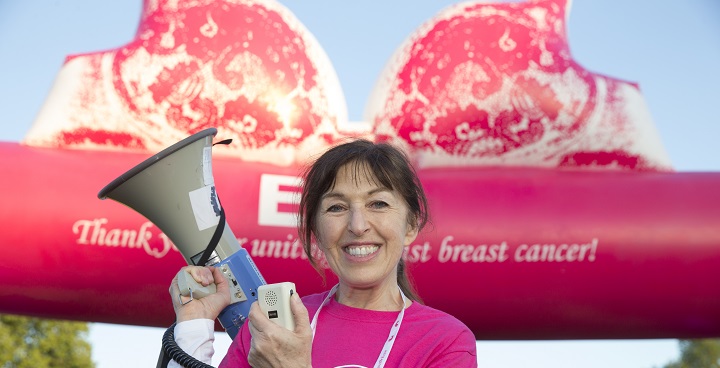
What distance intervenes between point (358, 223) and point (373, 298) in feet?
0.57

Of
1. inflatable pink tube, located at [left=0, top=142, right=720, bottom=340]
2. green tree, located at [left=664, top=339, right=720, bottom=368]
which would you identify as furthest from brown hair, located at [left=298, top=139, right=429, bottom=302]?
green tree, located at [left=664, top=339, right=720, bottom=368]

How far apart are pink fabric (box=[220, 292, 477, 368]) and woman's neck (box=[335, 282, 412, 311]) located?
2 centimetres

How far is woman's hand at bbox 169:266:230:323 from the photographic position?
5.94 ft

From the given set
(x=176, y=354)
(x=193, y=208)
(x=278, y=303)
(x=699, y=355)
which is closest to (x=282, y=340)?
(x=278, y=303)

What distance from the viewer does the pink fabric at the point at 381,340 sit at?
1.44 metres

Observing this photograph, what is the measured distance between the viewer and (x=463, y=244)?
4230 mm

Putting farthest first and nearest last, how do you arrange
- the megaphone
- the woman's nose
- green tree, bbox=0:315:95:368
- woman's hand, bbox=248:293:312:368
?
1. green tree, bbox=0:315:95:368
2. the megaphone
3. the woman's nose
4. woman's hand, bbox=248:293:312:368

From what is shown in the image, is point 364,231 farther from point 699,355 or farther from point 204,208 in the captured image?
point 699,355

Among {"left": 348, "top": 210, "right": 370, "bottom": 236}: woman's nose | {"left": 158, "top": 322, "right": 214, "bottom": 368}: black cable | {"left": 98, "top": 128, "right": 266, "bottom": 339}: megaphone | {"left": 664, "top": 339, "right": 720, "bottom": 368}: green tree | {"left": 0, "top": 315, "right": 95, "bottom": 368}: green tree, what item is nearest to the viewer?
A: {"left": 348, "top": 210, "right": 370, "bottom": 236}: woman's nose

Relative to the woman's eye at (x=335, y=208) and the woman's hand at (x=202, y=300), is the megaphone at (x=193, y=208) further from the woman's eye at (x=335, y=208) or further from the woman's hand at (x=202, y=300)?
the woman's eye at (x=335, y=208)

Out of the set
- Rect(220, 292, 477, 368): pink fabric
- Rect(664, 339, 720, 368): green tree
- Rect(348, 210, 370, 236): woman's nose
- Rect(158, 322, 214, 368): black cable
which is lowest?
Rect(664, 339, 720, 368): green tree

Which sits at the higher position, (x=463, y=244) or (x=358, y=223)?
(x=358, y=223)

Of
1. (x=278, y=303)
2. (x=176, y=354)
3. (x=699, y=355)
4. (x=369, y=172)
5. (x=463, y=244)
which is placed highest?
(x=369, y=172)

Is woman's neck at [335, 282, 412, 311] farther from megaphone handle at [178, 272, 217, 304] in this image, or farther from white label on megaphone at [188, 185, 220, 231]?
white label on megaphone at [188, 185, 220, 231]
